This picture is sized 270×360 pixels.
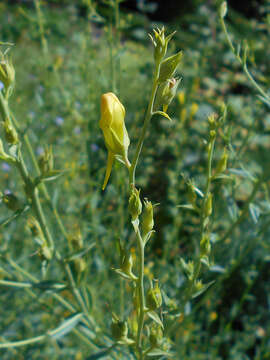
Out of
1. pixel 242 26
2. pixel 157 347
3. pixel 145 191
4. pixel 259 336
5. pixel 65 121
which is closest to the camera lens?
pixel 157 347

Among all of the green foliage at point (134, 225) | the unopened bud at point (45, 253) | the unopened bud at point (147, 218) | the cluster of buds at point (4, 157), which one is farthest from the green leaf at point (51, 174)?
the unopened bud at point (147, 218)

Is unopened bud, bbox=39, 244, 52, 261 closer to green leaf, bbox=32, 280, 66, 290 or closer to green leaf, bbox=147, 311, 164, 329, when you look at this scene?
green leaf, bbox=32, 280, 66, 290

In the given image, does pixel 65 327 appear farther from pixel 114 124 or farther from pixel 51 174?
pixel 114 124

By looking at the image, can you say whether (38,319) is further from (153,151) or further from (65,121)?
(65,121)

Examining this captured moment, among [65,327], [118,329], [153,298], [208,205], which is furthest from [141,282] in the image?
[65,327]

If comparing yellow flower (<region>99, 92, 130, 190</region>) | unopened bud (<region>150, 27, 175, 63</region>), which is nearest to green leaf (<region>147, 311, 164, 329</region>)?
yellow flower (<region>99, 92, 130, 190</region>)

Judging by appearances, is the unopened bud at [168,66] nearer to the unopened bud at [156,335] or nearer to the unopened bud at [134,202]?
the unopened bud at [134,202]

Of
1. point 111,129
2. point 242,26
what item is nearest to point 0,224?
point 111,129
